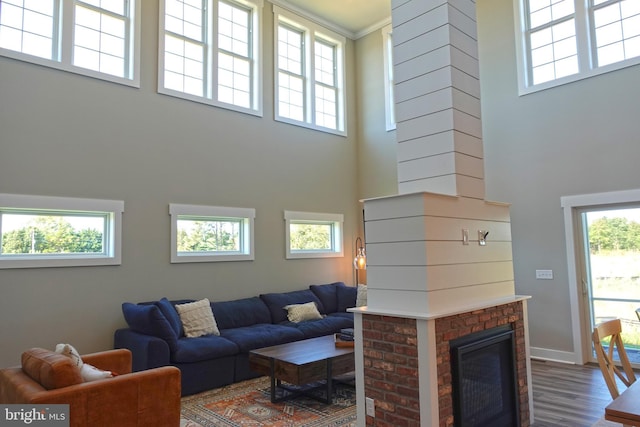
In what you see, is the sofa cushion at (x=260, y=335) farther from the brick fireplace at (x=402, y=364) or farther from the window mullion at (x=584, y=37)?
the window mullion at (x=584, y=37)

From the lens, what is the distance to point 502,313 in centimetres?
347

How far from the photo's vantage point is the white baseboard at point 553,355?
5.44 m

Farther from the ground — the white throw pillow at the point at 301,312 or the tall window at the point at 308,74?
the tall window at the point at 308,74

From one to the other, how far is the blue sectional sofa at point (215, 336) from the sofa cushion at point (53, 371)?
153cm

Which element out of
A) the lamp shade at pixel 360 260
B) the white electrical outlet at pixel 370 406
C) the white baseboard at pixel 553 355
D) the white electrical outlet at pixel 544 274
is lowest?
the white baseboard at pixel 553 355

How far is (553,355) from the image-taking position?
18.4 ft

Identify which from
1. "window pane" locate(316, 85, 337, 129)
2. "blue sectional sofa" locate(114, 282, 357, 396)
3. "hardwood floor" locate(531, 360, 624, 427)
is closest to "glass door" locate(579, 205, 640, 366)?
"hardwood floor" locate(531, 360, 624, 427)

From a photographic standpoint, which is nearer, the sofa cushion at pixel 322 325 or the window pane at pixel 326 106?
the sofa cushion at pixel 322 325

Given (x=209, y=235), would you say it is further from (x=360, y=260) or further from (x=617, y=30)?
(x=617, y=30)

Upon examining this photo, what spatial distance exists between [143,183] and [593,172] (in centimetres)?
549

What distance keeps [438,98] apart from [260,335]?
3.42 m

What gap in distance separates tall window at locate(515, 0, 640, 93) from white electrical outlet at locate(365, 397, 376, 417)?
475 cm

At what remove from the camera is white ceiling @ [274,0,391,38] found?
23.6 ft

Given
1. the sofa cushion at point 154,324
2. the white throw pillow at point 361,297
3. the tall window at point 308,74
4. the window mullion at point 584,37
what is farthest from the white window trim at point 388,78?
the sofa cushion at point 154,324
